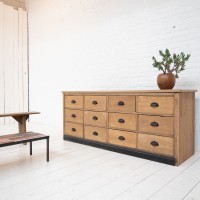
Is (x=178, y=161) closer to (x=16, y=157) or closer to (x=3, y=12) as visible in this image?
(x=16, y=157)

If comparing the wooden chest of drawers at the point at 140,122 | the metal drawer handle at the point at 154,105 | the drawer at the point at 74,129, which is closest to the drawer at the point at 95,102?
the wooden chest of drawers at the point at 140,122

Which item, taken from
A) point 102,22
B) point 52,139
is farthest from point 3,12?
point 52,139

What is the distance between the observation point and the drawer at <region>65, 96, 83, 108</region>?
345cm

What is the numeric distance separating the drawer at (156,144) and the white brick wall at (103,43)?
0.76m

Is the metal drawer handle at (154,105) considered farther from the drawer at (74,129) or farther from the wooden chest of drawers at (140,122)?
the drawer at (74,129)

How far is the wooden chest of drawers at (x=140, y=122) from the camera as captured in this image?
8.11 feet

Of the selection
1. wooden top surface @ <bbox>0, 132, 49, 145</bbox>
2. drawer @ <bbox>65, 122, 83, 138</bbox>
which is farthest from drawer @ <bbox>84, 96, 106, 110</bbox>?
wooden top surface @ <bbox>0, 132, 49, 145</bbox>

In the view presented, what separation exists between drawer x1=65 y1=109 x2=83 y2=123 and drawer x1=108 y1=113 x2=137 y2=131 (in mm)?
601

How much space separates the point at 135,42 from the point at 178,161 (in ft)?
6.77

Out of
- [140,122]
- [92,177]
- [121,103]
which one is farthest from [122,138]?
[92,177]

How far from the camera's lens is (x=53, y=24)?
201 inches

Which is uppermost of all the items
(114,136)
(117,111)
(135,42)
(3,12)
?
(3,12)

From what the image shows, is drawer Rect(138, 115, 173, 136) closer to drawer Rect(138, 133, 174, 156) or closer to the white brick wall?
drawer Rect(138, 133, 174, 156)

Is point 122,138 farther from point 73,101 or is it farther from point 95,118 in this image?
point 73,101
